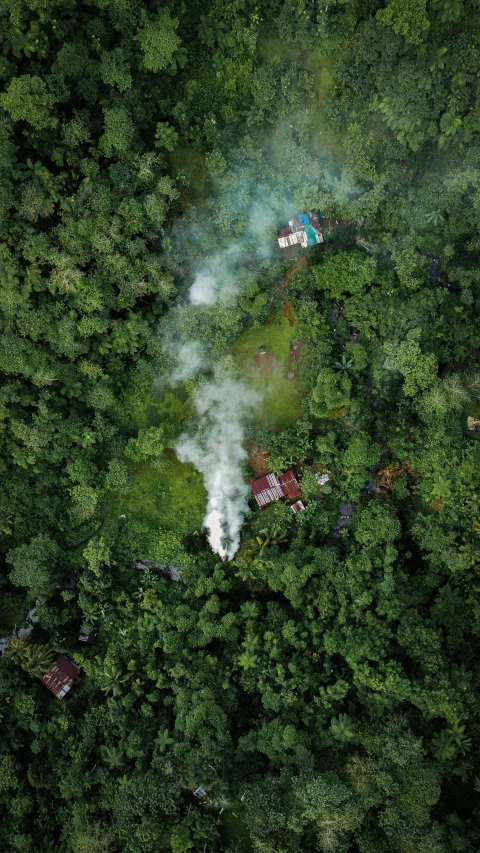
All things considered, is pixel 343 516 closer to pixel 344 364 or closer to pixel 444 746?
Answer: pixel 344 364

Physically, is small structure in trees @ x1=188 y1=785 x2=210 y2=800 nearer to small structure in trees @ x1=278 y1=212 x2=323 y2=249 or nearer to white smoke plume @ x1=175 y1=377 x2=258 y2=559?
white smoke plume @ x1=175 y1=377 x2=258 y2=559

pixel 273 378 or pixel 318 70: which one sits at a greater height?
pixel 318 70

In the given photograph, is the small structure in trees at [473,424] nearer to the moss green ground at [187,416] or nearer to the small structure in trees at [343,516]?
the small structure in trees at [343,516]

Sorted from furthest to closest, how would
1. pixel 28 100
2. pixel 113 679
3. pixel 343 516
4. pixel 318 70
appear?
pixel 343 516 → pixel 318 70 → pixel 113 679 → pixel 28 100

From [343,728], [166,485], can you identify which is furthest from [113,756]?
[166,485]

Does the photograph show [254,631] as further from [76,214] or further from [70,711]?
[76,214]

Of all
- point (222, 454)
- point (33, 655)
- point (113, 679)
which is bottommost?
point (113, 679)
